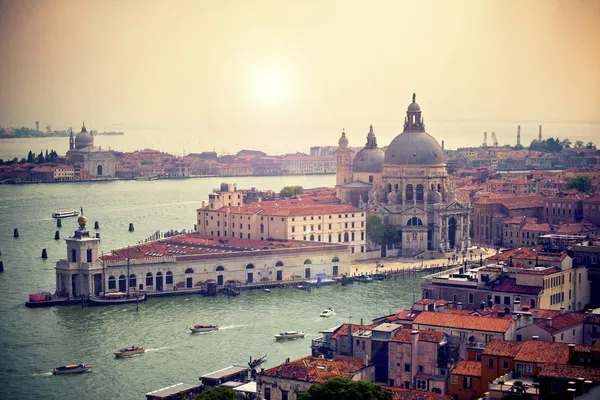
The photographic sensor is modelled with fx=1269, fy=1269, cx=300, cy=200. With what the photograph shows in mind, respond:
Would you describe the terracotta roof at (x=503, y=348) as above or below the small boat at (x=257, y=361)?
above

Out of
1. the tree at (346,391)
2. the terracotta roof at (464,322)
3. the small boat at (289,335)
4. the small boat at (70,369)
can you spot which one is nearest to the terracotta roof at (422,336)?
the terracotta roof at (464,322)

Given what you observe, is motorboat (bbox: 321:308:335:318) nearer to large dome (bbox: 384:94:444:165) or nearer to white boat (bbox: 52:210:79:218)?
large dome (bbox: 384:94:444:165)

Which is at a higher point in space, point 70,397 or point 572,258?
point 572,258

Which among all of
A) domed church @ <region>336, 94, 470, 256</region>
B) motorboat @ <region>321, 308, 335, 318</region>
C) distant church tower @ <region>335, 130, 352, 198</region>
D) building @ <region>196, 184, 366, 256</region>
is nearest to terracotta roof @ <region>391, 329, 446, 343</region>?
motorboat @ <region>321, 308, 335, 318</region>

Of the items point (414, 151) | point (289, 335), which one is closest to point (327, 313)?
point (289, 335)

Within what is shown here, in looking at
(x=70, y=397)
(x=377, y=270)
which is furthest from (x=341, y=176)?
(x=70, y=397)

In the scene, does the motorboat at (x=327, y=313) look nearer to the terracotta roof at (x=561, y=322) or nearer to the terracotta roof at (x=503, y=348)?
the terracotta roof at (x=561, y=322)

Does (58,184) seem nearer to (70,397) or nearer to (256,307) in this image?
(256,307)
